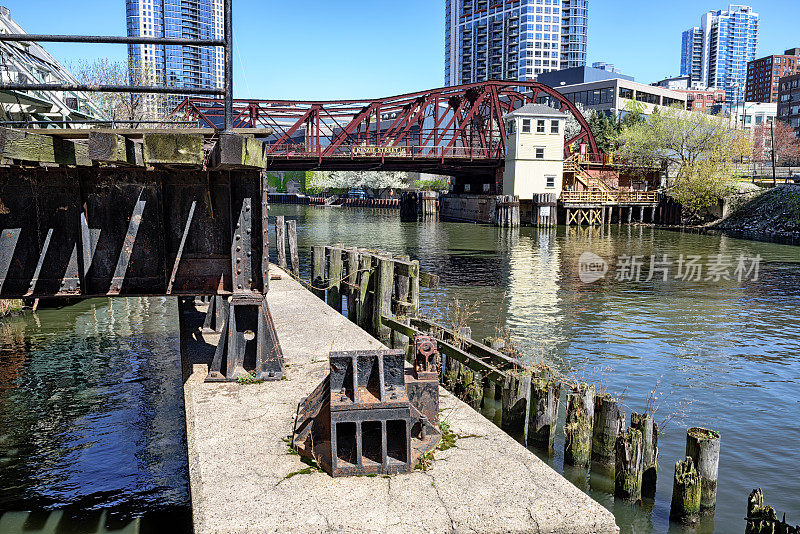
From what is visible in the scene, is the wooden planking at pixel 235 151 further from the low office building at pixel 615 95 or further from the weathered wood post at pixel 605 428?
the low office building at pixel 615 95

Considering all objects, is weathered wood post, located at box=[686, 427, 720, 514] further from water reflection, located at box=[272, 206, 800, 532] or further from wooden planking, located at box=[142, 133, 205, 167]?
wooden planking, located at box=[142, 133, 205, 167]

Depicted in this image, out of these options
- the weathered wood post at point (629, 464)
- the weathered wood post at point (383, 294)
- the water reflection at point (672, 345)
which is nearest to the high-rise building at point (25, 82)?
the weathered wood post at point (383, 294)

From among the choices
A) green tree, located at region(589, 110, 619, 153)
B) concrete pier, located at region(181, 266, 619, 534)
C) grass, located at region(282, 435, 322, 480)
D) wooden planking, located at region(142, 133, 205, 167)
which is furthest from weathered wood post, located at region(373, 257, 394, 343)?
green tree, located at region(589, 110, 619, 153)

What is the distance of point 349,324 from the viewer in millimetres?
14203

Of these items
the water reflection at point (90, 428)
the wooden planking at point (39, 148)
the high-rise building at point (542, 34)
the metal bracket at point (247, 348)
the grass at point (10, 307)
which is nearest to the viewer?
the wooden planking at point (39, 148)

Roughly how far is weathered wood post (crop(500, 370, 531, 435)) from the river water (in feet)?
2.53

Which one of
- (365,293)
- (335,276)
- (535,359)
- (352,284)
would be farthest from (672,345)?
(335,276)

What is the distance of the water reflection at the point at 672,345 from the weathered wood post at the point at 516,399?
737mm

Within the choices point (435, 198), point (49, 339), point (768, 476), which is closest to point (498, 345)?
point (768, 476)

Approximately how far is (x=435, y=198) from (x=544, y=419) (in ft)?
228

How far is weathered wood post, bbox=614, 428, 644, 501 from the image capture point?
8.50 metres

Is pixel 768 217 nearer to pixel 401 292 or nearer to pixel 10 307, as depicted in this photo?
pixel 401 292

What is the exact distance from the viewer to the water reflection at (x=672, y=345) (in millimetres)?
9742

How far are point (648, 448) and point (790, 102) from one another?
16855 cm
